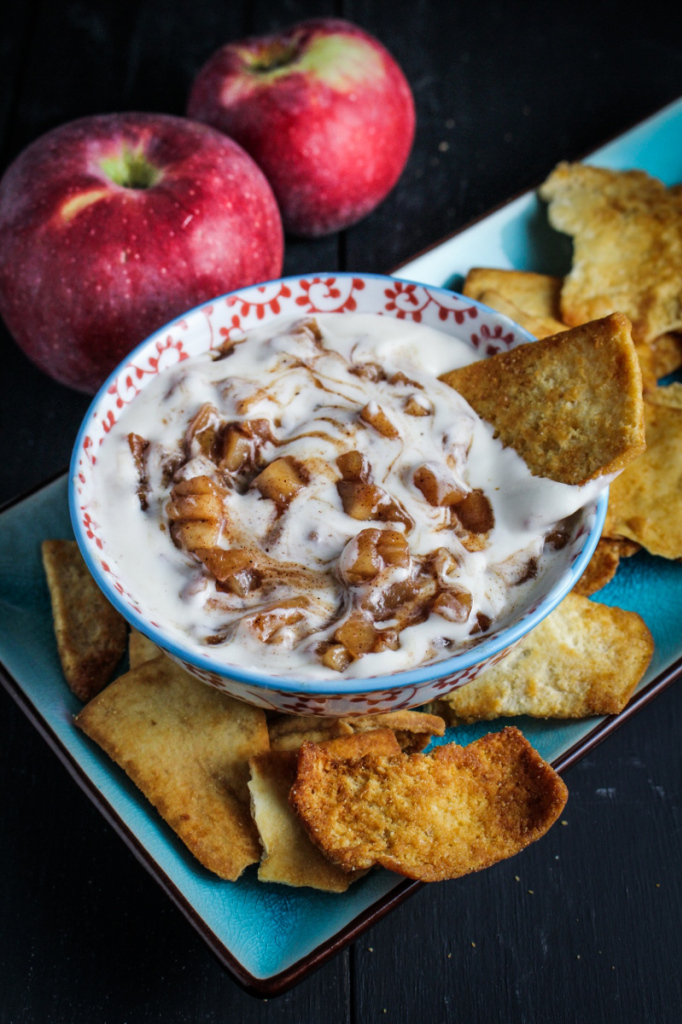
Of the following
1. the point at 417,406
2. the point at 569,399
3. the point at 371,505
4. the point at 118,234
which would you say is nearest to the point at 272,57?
the point at 118,234

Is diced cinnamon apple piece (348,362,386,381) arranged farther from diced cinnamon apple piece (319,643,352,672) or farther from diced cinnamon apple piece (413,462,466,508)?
diced cinnamon apple piece (319,643,352,672)

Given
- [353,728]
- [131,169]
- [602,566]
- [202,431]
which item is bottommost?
[353,728]

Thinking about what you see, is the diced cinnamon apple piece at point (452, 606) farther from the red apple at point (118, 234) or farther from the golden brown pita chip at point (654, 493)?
the red apple at point (118, 234)

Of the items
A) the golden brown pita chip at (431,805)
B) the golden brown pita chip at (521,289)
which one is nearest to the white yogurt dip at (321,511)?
the golden brown pita chip at (431,805)

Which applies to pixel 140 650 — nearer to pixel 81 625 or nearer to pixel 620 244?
pixel 81 625

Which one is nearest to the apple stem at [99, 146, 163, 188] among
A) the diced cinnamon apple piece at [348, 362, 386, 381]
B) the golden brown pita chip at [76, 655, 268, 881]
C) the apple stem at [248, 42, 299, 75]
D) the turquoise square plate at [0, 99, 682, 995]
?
the apple stem at [248, 42, 299, 75]

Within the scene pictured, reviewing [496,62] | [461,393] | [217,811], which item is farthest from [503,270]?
[217,811]
